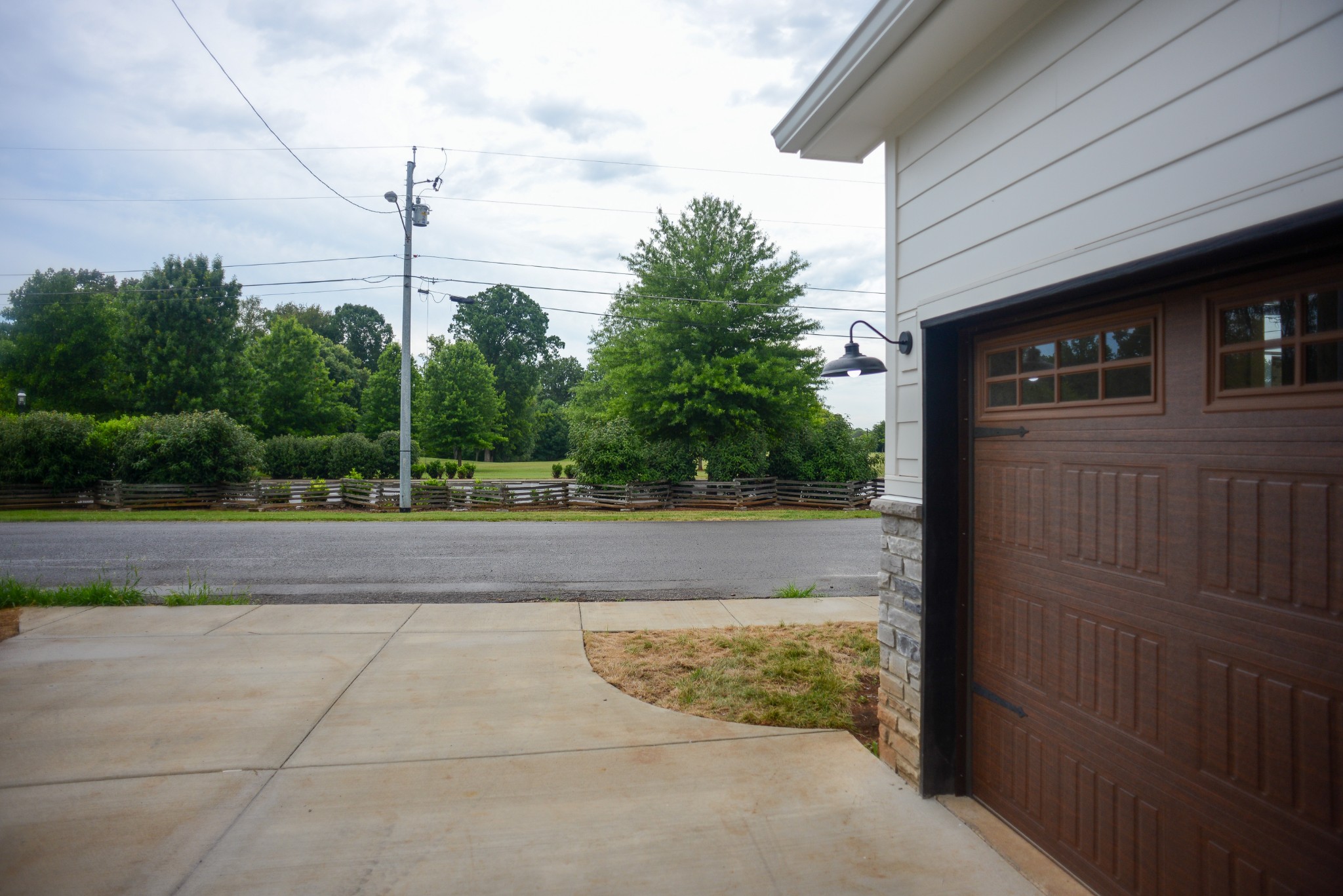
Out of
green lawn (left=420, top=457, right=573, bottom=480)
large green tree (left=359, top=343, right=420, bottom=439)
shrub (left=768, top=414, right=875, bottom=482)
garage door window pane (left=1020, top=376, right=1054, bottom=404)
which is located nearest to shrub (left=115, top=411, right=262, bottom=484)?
green lawn (left=420, top=457, right=573, bottom=480)

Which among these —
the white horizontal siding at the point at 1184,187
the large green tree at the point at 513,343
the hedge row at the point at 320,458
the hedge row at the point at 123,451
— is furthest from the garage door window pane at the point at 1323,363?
the large green tree at the point at 513,343

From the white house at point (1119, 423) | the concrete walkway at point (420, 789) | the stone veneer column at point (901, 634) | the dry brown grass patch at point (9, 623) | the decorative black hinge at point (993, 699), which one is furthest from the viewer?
the dry brown grass patch at point (9, 623)

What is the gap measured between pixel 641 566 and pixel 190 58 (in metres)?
8.88

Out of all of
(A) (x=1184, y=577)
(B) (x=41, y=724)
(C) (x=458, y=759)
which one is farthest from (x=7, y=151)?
(A) (x=1184, y=577)

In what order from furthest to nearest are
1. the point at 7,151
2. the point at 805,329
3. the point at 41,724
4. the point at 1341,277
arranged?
the point at 805,329 < the point at 7,151 < the point at 41,724 < the point at 1341,277

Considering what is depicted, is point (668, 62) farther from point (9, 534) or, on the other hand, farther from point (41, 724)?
point (9, 534)

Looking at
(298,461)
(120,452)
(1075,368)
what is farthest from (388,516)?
(1075,368)

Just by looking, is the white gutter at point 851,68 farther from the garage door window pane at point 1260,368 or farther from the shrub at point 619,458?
the shrub at point 619,458

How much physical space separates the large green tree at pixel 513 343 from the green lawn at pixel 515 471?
2811mm

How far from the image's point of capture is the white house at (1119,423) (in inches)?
73.6

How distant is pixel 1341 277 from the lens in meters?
1.81

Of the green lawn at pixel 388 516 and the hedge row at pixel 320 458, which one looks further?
the hedge row at pixel 320 458

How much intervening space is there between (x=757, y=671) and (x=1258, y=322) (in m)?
3.93

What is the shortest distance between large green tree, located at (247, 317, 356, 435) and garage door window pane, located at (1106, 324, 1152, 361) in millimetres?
44225
